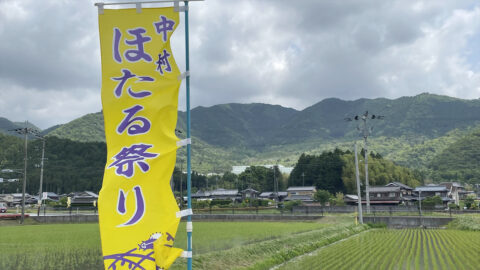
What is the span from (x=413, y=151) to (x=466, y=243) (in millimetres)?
142296

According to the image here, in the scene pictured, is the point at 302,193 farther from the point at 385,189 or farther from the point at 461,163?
the point at 461,163

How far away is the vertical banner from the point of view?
4.96m

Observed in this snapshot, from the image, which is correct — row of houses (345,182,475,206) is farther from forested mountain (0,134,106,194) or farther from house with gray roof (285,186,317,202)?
forested mountain (0,134,106,194)

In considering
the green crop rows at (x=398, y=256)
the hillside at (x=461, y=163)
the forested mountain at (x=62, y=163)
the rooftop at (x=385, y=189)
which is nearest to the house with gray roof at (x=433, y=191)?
the rooftop at (x=385, y=189)

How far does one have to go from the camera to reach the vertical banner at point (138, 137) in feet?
16.3

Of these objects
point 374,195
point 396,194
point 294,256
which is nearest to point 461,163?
point 396,194

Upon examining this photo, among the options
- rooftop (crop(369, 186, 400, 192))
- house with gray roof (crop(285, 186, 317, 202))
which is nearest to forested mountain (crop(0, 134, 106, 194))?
house with gray roof (crop(285, 186, 317, 202))

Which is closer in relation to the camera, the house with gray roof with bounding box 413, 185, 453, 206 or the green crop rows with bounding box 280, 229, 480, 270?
the green crop rows with bounding box 280, 229, 480, 270

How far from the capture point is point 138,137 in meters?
5.34

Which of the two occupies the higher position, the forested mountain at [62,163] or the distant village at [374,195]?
the forested mountain at [62,163]

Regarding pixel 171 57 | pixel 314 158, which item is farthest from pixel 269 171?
pixel 171 57

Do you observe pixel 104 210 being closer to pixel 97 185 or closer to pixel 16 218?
pixel 16 218

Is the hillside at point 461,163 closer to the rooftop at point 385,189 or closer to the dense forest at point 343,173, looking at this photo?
the dense forest at point 343,173

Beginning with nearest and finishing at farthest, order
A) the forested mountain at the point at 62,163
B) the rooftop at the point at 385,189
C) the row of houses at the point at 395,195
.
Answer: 1. the row of houses at the point at 395,195
2. the rooftop at the point at 385,189
3. the forested mountain at the point at 62,163
